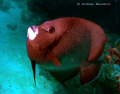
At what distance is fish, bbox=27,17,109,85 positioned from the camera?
2.13ft

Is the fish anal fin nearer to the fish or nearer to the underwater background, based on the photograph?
the fish

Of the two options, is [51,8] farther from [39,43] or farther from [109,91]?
[39,43]

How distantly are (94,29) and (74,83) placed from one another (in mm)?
2577

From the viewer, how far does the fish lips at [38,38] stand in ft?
2.02

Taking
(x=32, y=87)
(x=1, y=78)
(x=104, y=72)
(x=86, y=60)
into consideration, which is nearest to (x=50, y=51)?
(x=86, y=60)

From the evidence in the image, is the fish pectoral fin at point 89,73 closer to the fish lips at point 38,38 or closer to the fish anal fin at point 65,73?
the fish anal fin at point 65,73

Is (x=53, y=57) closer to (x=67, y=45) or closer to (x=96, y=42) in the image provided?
(x=67, y=45)

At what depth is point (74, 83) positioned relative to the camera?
3.01 meters

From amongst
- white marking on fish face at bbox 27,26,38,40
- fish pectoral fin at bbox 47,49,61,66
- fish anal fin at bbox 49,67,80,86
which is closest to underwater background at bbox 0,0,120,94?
fish anal fin at bbox 49,67,80,86

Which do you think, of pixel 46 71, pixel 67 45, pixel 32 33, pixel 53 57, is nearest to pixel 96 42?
pixel 67 45

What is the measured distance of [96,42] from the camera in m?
0.80

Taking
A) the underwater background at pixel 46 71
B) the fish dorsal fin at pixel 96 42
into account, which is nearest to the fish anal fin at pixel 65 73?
the fish dorsal fin at pixel 96 42

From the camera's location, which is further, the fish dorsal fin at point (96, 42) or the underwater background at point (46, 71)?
the underwater background at point (46, 71)

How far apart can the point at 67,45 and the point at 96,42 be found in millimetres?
272
